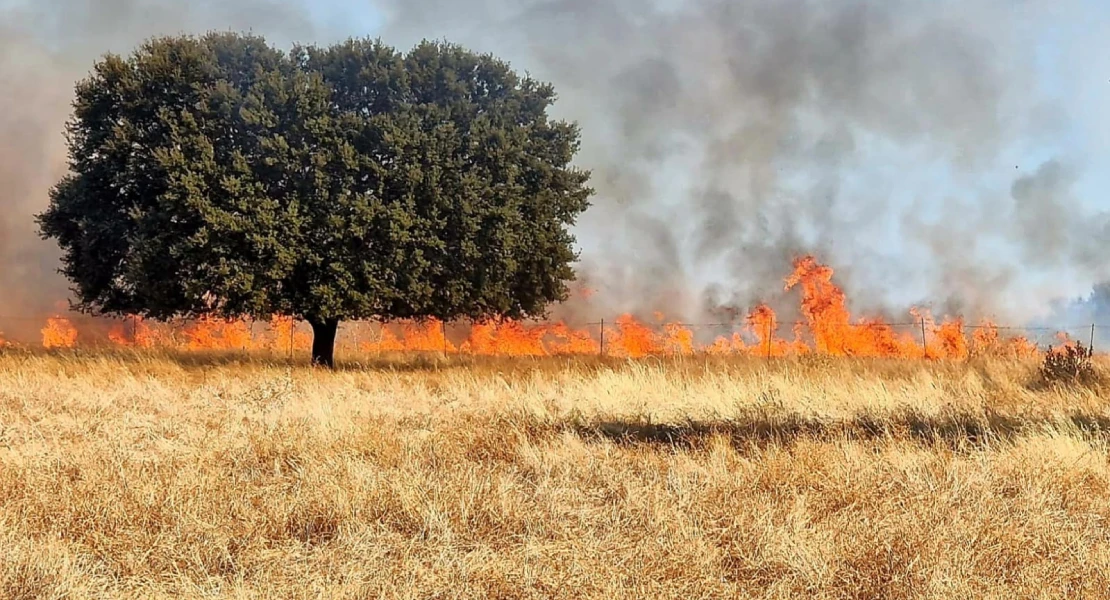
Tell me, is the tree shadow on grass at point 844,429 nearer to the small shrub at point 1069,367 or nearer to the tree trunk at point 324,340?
the small shrub at point 1069,367

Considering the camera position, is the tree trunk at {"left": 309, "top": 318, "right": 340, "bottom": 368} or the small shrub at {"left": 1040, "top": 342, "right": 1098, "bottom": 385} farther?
the tree trunk at {"left": 309, "top": 318, "right": 340, "bottom": 368}

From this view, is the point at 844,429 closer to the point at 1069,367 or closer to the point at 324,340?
the point at 1069,367

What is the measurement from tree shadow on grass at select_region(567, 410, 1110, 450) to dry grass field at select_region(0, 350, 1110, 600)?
56 millimetres

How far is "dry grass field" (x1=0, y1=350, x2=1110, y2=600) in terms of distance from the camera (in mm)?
3982

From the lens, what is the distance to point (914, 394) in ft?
39.6

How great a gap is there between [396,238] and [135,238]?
22.8ft

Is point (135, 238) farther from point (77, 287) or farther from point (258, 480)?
point (258, 480)

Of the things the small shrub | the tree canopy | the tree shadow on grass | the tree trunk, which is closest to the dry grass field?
the tree shadow on grass

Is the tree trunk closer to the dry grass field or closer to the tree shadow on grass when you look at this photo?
the dry grass field

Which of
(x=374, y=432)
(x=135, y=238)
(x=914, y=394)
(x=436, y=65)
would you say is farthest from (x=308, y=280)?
(x=914, y=394)

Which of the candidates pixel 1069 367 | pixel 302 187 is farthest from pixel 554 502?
pixel 302 187

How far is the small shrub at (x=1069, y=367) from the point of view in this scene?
548 inches

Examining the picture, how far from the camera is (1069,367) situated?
14.4 m

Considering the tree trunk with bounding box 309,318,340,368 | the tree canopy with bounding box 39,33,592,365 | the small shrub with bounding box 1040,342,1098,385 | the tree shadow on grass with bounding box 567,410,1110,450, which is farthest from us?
the tree trunk with bounding box 309,318,340,368
